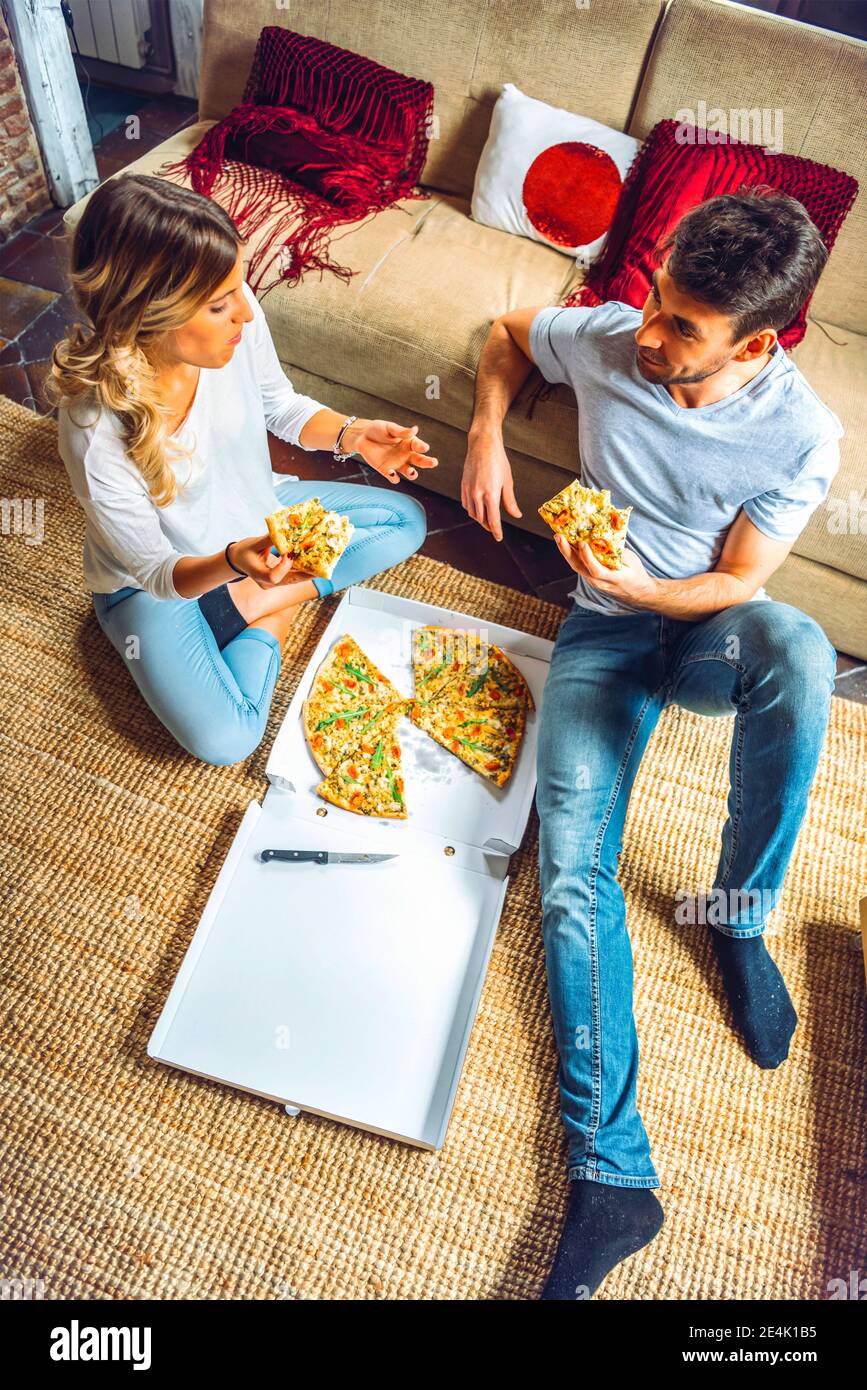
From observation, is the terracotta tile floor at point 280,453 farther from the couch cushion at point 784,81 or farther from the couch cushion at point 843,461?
the couch cushion at point 784,81

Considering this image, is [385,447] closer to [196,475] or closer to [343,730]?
[196,475]

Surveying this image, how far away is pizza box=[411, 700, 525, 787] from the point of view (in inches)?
73.6

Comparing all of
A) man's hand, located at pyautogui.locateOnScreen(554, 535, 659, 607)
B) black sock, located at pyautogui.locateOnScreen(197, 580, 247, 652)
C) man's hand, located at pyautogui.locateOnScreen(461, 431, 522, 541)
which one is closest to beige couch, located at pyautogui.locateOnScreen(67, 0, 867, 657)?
man's hand, located at pyautogui.locateOnScreen(461, 431, 522, 541)

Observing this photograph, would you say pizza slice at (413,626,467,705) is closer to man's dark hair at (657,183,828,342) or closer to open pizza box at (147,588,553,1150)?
open pizza box at (147,588,553,1150)

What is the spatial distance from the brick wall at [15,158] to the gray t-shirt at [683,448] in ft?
6.78

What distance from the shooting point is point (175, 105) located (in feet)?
11.5

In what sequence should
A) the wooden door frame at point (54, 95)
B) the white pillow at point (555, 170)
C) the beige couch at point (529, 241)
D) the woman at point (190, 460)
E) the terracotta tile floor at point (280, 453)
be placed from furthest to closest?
the wooden door frame at point (54, 95)
the terracotta tile floor at point (280, 453)
the white pillow at point (555, 170)
the beige couch at point (529, 241)
the woman at point (190, 460)

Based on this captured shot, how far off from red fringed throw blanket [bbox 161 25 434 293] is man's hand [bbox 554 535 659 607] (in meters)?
1.28

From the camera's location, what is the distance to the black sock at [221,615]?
189 centimetres

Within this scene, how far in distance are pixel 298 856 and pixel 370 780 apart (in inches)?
8.3

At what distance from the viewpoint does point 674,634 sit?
183 cm

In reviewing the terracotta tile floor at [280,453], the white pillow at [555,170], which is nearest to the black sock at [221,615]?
the terracotta tile floor at [280,453]

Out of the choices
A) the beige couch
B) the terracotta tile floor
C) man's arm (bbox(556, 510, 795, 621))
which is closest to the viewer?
man's arm (bbox(556, 510, 795, 621))

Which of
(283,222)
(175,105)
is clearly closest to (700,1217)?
(283,222)
